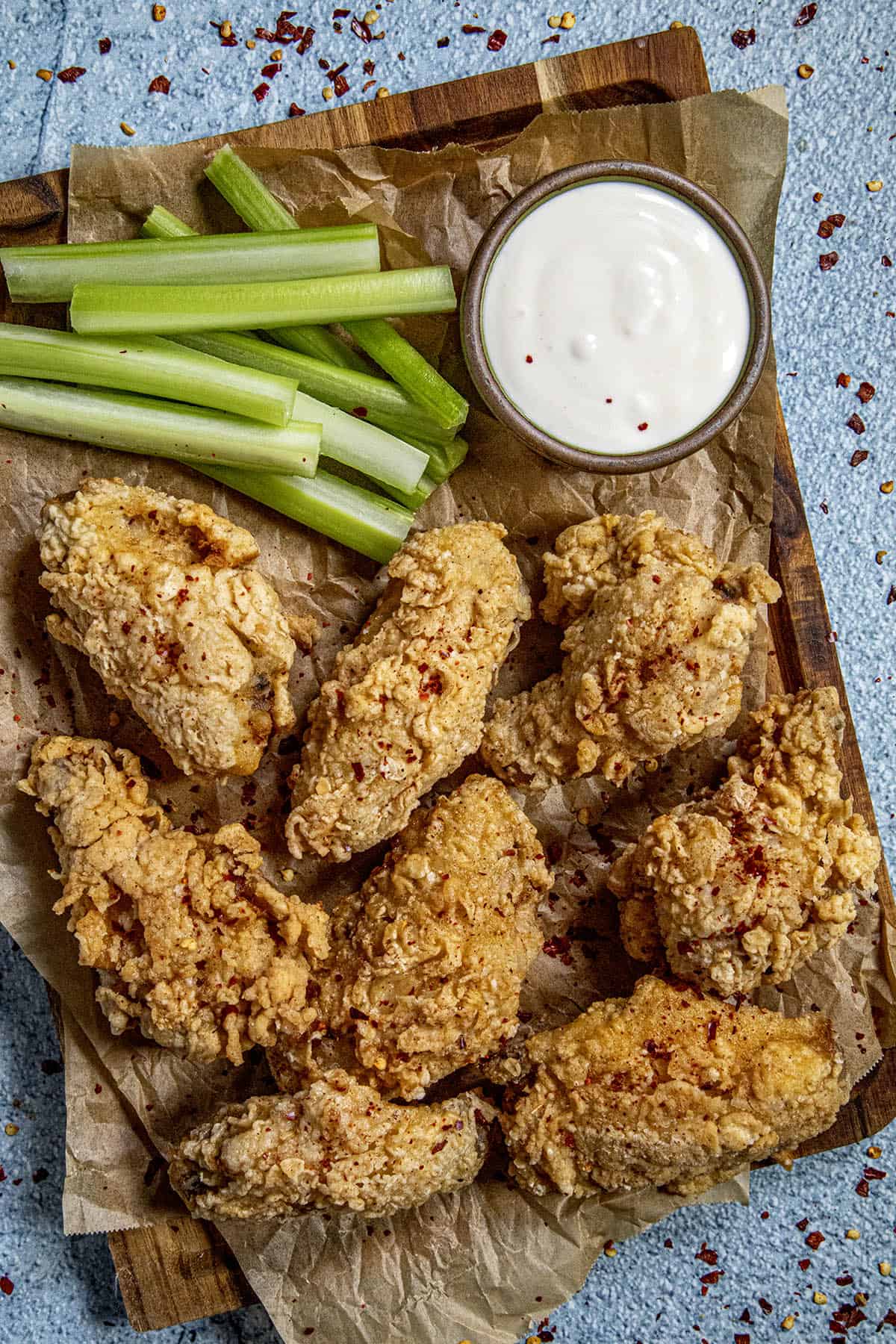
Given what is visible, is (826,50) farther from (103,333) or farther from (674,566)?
(103,333)

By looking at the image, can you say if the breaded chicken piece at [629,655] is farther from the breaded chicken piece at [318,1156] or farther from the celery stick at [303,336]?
the breaded chicken piece at [318,1156]

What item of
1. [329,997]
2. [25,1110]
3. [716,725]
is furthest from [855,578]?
[25,1110]

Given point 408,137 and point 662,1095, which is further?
point 408,137

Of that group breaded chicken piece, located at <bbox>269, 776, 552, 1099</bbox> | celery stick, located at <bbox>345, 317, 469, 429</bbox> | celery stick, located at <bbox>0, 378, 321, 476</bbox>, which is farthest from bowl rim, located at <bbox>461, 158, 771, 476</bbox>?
breaded chicken piece, located at <bbox>269, 776, 552, 1099</bbox>

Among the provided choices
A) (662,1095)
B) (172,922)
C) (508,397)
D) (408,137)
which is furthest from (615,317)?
(662,1095)

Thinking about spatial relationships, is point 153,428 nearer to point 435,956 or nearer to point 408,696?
point 408,696

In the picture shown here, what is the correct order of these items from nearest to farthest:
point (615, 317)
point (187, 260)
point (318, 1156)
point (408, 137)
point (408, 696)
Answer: point (615, 317), point (318, 1156), point (408, 696), point (187, 260), point (408, 137)

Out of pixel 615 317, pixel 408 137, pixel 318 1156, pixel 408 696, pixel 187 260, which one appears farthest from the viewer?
pixel 408 137

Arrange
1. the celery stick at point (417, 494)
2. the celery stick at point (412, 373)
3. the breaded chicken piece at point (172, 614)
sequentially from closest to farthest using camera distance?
1. the breaded chicken piece at point (172, 614)
2. the celery stick at point (412, 373)
3. the celery stick at point (417, 494)

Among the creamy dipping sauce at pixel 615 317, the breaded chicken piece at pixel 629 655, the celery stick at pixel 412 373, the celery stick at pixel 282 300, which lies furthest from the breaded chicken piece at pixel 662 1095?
the celery stick at pixel 282 300
